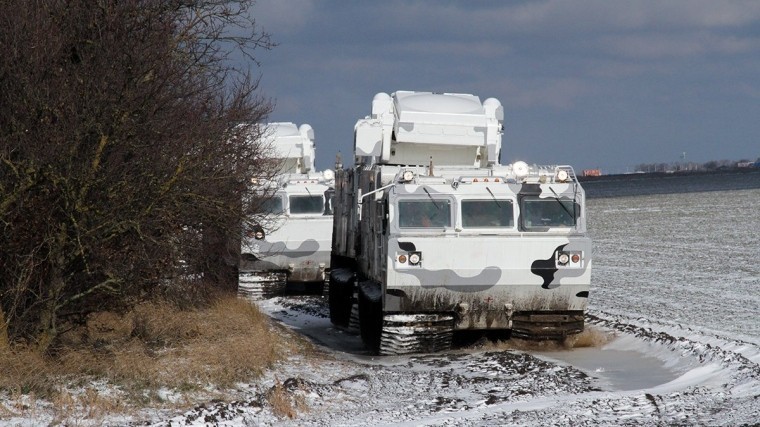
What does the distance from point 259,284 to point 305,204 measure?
2170 mm

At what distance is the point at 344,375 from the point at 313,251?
42.3 feet

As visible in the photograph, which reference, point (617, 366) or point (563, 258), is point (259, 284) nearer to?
point (563, 258)

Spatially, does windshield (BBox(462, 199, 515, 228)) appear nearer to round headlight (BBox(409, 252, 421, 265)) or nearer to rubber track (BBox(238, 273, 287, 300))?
round headlight (BBox(409, 252, 421, 265))

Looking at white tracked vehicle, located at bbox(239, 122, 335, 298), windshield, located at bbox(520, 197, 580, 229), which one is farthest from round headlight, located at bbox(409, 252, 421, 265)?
white tracked vehicle, located at bbox(239, 122, 335, 298)

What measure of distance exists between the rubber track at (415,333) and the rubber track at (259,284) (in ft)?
35.1

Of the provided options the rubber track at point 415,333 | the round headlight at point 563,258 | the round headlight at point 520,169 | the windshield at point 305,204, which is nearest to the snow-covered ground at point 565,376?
the rubber track at point 415,333

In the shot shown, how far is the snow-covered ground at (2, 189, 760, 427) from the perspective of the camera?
440 inches

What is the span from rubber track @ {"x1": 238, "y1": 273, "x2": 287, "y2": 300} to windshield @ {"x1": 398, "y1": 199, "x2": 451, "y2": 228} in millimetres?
11258

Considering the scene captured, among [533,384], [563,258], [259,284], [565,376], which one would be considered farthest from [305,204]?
[533,384]

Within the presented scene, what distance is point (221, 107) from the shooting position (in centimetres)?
2008

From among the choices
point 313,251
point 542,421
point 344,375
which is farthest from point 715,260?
point 542,421

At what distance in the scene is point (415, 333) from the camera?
637 inches

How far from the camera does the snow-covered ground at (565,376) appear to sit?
36.7ft

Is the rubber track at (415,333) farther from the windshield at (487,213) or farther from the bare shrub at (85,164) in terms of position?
the bare shrub at (85,164)
